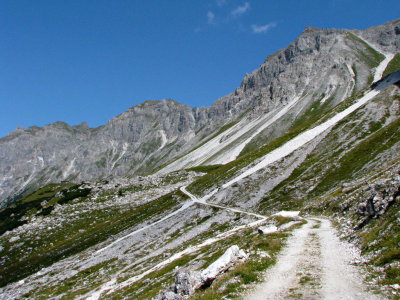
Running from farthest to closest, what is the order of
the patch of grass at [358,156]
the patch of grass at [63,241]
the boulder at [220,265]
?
the patch of grass at [63,241], the patch of grass at [358,156], the boulder at [220,265]

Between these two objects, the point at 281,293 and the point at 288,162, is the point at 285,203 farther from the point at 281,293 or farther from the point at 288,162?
the point at 281,293

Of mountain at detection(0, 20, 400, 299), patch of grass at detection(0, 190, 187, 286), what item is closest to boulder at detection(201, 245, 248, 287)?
mountain at detection(0, 20, 400, 299)

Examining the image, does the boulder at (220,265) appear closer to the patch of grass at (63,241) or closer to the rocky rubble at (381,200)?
the rocky rubble at (381,200)

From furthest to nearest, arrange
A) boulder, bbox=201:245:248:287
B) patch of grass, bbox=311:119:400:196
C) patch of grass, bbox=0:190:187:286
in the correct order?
patch of grass, bbox=0:190:187:286
patch of grass, bbox=311:119:400:196
boulder, bbox=201:245:248:287

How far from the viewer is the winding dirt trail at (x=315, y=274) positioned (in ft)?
44.7

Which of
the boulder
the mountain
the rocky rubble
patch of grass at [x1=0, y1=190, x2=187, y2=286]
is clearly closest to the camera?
the boulder

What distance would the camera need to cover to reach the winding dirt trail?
13625mm

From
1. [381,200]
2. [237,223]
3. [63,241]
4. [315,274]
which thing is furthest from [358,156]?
[63,241]

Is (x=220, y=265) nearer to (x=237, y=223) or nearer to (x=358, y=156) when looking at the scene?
(x=237, y=223)

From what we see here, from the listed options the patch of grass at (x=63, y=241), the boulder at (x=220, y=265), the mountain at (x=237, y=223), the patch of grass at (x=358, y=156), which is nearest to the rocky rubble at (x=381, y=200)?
the mountain at (x=237, y=223)

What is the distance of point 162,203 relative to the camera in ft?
310

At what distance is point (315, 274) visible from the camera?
16359 mm

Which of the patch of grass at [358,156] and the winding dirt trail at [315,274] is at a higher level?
the winding dirt trail at [315,274]

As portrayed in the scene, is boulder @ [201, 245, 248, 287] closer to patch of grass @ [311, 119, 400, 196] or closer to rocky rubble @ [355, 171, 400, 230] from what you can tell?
rocky rubble @ [355, 171, 400, 230]
